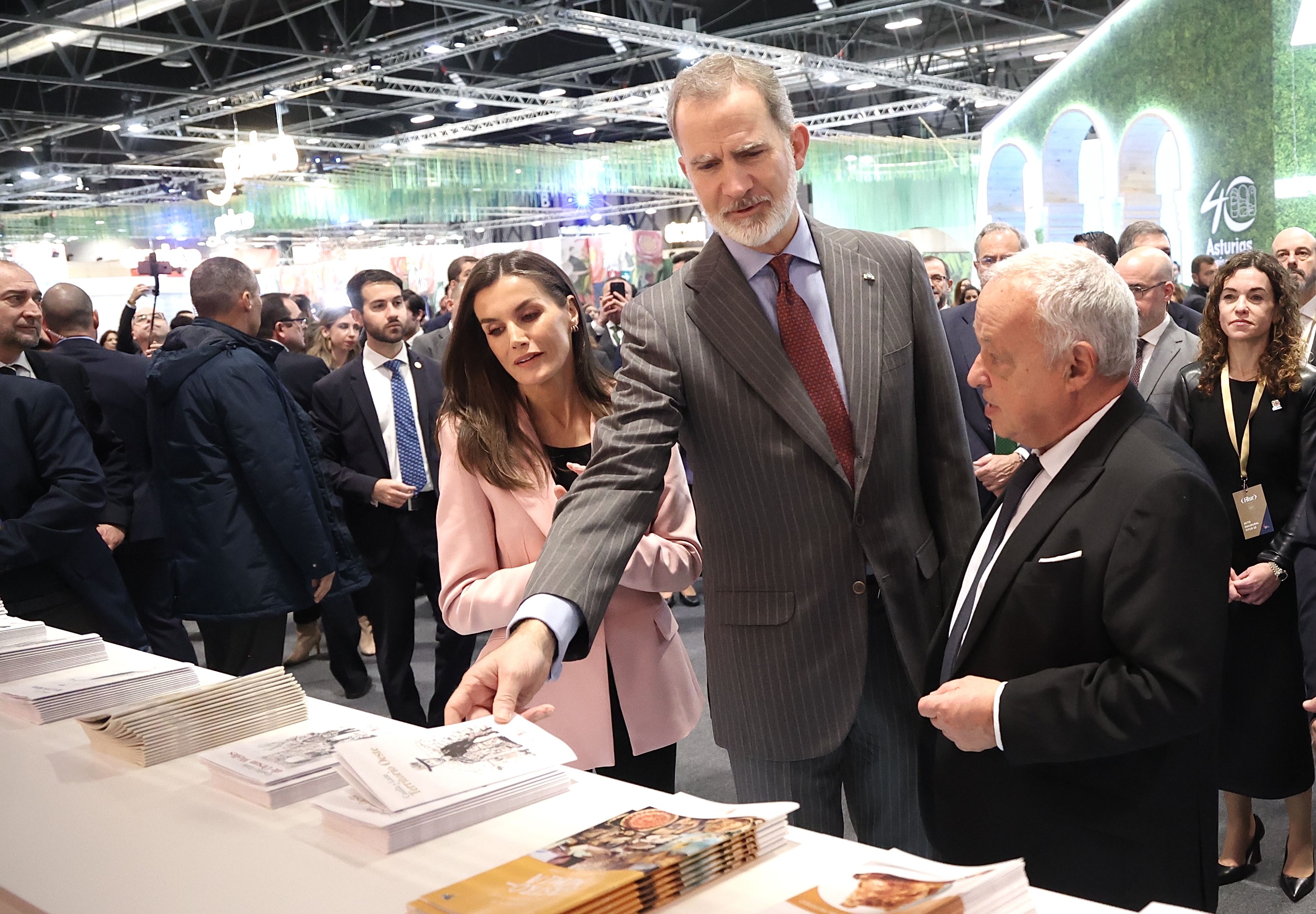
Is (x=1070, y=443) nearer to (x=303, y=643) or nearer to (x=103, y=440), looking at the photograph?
(x=103, y=440)

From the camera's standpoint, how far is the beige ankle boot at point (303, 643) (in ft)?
19.5

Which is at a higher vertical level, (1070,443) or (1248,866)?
(1070,443)

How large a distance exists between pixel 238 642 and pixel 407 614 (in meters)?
0.63

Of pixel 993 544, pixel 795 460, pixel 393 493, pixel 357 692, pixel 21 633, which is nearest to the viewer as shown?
pixel 993 544

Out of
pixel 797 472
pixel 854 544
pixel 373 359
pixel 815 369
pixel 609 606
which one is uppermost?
pixel 373 359

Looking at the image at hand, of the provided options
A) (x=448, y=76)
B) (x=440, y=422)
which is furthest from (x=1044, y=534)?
(x=448, y=76)

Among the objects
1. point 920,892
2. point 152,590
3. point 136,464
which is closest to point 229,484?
point 136,464

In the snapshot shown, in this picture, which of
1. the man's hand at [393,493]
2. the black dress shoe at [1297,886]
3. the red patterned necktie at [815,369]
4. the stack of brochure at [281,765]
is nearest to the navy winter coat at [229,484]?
the man's hand at [393,493]

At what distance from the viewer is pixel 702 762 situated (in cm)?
411

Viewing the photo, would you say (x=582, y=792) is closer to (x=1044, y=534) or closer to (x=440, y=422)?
(x=1044, y=534)

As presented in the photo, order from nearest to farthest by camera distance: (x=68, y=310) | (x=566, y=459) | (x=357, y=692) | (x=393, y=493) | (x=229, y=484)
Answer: (x=566, y=459) → (x=229, y=484) → (x=393, y=493) → (x=68, y=310) → (x=357, y=692)

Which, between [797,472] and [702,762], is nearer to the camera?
[797,472]

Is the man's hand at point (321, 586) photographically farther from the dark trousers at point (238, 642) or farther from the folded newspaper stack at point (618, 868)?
the folded newspaper stack at point (618, 868)

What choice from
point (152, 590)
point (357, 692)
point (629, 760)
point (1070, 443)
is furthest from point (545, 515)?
point (357, 692)
